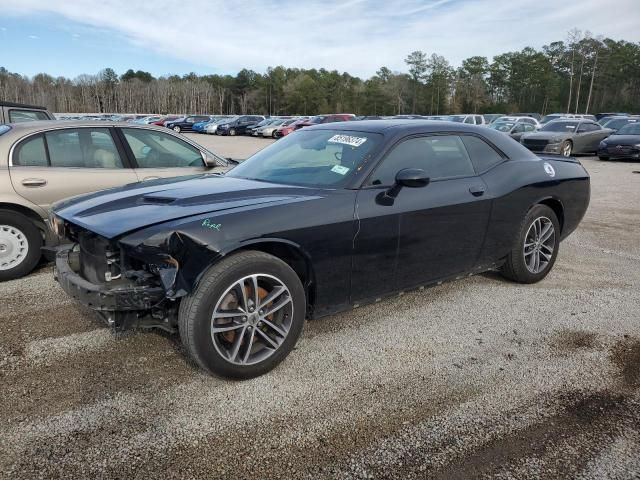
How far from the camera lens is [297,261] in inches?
128

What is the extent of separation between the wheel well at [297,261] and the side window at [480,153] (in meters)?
1.93

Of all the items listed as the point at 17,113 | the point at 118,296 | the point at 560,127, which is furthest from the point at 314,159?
the point at 560,127

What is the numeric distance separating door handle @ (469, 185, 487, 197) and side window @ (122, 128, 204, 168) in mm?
3173

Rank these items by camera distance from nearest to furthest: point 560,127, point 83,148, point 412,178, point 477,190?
1. point 412,178
2. point 477,190
3. point 83,148
4. point 560,127

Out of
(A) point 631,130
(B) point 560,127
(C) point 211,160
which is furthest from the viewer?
(B) point 560,127

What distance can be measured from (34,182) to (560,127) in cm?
1961

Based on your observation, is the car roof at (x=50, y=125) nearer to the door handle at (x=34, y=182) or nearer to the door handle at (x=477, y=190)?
the door handle at (x=34, y=182)

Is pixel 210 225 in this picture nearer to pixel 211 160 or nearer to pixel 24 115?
pixel 211 160

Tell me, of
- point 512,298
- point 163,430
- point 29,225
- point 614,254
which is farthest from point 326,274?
point 614,254

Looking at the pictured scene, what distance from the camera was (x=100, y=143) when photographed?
17.3 ft

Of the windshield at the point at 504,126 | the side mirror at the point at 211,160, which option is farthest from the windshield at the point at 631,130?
the side mirror at the point at 211,160

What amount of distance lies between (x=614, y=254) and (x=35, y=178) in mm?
6505

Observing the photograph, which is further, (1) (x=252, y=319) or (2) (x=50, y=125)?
(2) (x=50, y=125)

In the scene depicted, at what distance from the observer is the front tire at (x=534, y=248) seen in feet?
15.1
